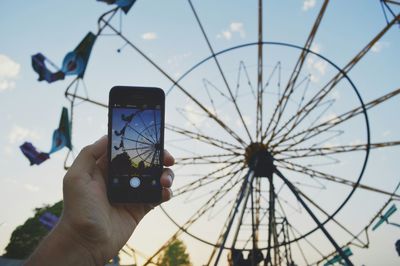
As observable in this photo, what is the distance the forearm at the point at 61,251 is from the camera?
1.79 m

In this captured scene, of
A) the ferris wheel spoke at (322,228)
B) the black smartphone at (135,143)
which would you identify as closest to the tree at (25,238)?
the ferris wheel spoke at (322,228)

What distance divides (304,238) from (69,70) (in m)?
7.49

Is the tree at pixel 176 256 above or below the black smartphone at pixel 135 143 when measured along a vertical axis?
above

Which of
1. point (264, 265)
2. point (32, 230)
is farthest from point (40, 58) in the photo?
point (32, 230)

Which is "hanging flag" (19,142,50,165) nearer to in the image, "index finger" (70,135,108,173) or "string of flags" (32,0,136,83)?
"string of flags" (32,0,136,83)

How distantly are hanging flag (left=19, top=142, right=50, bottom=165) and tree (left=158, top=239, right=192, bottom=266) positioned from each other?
29.5 metres

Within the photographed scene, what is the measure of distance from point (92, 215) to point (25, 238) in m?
29.0

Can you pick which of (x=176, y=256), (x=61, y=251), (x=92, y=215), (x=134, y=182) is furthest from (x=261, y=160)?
(x=176, y=256)

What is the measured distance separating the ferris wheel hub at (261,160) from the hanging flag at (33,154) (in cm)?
609

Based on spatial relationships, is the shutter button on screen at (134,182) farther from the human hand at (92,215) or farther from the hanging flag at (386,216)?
the hanging flag at (386,216)

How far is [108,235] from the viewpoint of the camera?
6.65ft

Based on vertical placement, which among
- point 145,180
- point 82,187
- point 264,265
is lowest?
point 82,187

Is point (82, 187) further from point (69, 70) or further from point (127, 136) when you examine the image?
point (69, 70)

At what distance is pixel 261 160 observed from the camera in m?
9.18
